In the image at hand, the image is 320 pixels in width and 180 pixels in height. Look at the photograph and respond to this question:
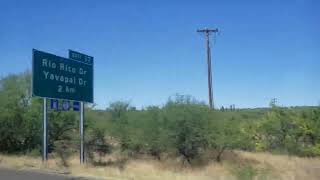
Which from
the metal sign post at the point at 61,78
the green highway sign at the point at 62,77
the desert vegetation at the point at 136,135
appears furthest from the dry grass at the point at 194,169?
the green highway sign at the point at 62,77

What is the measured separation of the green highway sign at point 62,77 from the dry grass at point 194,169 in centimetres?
370

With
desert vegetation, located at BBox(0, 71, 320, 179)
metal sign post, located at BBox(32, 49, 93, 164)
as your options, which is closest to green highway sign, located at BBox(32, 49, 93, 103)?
metal sign post, located at BBox(32, 49, 93, 164)

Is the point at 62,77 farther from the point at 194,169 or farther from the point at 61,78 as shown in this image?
the point at 194,169

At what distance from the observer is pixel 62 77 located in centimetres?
3278

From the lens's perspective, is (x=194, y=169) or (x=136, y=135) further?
(x=136, y=135)

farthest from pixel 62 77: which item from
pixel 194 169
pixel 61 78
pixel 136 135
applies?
pixel 136 135

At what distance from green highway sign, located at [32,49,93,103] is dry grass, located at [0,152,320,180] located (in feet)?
12.1

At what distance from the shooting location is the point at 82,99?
34.4m

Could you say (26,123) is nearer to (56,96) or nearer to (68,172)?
(56,96)

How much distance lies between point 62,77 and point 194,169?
38.1 ft

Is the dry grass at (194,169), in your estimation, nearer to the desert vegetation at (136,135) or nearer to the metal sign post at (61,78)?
the desert vegetation at (136,135)

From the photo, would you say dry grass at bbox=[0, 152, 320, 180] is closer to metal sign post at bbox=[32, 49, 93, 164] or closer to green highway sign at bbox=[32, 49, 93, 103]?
metal sign post at bbox=[32, 49, 93, 164]

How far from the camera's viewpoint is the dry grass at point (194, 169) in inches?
1085

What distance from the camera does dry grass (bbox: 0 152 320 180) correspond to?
2756 cm
